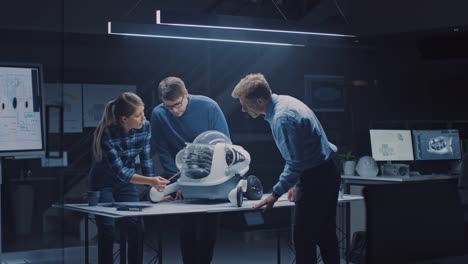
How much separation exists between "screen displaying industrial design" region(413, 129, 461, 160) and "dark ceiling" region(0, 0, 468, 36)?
109cm

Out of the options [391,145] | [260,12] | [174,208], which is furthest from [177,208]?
[260,12]

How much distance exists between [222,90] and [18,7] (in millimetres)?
2546

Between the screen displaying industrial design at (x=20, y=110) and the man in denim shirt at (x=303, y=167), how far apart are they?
70.2 inches

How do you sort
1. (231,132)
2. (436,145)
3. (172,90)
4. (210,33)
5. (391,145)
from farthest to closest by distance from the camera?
(231,132) < (436,145) < (391,145) < (210,33) < (172,90)

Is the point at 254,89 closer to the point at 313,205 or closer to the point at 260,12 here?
the point at 313,205

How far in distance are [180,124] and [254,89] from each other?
2.45 feet

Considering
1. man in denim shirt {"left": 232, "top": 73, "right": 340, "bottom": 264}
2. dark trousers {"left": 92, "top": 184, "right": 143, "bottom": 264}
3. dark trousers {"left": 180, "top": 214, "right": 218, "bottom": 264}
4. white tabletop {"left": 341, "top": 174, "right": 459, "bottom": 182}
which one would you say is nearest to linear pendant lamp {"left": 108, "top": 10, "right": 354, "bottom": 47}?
man in denim shirt {"left": 232, "top": 73, "right": 340, "bottom": 264}

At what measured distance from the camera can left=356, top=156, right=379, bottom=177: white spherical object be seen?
6.57 meters

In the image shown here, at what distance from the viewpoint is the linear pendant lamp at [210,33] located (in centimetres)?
454

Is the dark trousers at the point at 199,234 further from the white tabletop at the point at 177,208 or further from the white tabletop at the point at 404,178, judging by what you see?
the white tabletop at the point at 404,178

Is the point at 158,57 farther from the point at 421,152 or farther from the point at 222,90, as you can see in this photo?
the point at 421,152

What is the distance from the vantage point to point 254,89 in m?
4.16

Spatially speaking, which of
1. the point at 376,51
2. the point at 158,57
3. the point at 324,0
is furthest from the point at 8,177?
the point at 376,51

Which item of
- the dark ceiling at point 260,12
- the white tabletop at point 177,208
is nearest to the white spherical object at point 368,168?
the dark ceiling at point 260,12
